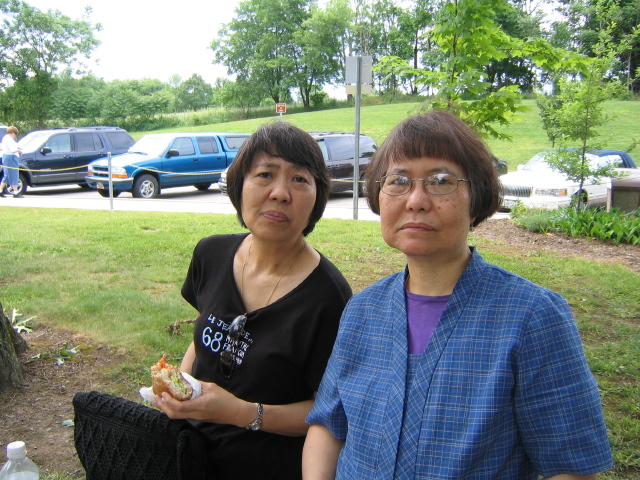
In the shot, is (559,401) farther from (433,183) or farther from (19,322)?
(19,322)

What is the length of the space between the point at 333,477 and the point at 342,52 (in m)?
80.5

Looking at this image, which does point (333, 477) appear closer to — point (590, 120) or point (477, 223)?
point (477, 223)

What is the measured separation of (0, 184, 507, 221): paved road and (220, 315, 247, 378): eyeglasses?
8.27 metres

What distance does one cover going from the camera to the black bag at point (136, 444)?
1.90 metres

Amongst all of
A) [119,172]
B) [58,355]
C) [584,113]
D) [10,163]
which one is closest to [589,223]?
[584,113]

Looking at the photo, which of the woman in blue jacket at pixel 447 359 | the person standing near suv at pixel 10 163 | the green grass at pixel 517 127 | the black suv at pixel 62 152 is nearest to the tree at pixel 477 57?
the woman in blue jacket at pixel 447 359

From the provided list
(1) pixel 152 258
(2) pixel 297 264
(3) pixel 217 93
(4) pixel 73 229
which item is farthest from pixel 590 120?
(3) pixel 217 93

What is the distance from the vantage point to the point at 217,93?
76750 millimetres

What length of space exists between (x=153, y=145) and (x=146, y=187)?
165 cm

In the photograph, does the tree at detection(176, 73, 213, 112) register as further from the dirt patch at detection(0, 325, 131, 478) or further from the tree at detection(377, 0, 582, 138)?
the dirt patch at detection(0, 325, 131, 478)

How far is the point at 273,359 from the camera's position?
2.00 meters

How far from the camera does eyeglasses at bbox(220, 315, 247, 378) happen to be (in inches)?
81.5

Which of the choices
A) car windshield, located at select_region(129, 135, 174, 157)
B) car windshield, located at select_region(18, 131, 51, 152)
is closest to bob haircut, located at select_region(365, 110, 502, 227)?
car windshield, located at select_region(129, 135, 174, 157)

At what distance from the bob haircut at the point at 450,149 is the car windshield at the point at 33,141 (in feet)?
56.9
